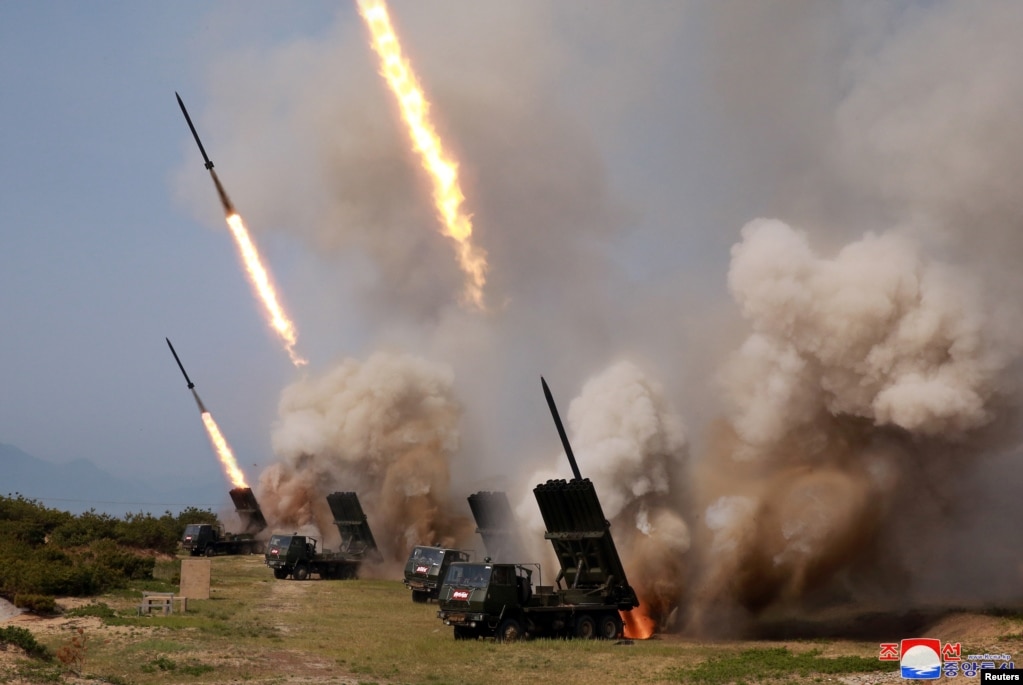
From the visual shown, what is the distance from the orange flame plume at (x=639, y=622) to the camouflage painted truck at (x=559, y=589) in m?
1.10

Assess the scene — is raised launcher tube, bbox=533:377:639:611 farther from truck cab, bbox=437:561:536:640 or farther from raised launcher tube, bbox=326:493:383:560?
raised launcher tube, bbox=326:493:383:560

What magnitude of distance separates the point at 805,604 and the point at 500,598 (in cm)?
980

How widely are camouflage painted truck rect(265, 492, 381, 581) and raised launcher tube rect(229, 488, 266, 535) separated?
12.5m

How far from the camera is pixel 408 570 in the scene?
1474 inches

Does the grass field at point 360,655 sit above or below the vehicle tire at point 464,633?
below

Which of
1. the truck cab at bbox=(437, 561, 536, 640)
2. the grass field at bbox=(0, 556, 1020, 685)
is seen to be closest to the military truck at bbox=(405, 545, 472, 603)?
the grass field at bbox=(0, 556, 1020, 685)

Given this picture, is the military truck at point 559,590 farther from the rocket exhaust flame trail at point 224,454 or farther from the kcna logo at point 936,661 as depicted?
the rocket exhaust flame trail at point 224,454

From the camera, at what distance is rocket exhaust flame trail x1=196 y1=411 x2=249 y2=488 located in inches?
2373

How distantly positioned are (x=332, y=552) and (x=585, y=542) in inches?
895

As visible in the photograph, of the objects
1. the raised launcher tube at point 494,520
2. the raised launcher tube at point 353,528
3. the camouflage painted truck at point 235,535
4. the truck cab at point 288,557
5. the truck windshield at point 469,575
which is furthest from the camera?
the camouflage painted truck at point 235,535

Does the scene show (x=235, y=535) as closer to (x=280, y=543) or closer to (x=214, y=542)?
(x=214, y=542)

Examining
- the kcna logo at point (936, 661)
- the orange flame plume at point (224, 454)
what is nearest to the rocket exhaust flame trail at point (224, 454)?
the orange flame plume at point (224, 454)

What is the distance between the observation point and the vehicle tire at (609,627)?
27.5m

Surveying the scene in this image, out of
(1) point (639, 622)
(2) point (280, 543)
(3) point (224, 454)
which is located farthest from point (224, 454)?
(1) point (639, 622)
